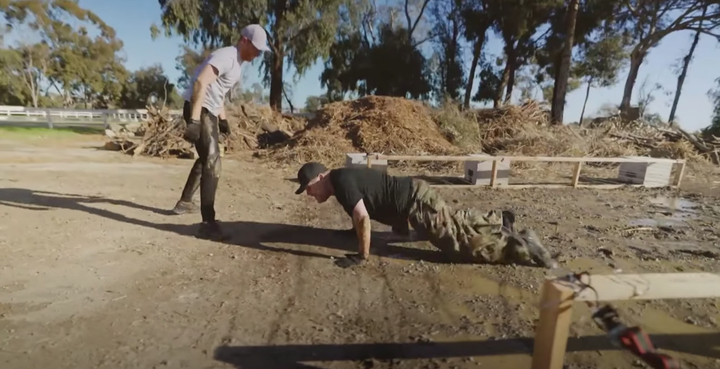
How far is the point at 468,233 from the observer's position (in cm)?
339

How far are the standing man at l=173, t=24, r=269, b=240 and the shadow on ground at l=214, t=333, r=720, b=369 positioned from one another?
1.91m

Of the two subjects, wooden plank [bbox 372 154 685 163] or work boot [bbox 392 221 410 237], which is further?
wooden plank [bbox 372 154 685 163]

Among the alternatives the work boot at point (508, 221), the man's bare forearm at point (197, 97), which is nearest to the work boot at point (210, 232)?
the man's bare forearm at point (197, 97)

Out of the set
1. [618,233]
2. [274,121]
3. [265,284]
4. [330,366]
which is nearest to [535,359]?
[330,366]

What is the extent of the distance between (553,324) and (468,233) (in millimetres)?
1847

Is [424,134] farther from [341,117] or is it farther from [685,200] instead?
[685,200]

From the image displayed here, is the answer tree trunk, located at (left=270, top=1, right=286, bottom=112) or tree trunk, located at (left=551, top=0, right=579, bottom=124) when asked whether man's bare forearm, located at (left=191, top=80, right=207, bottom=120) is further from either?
tree trunk, located at (left=270, top=1, right=286, bottom=112)

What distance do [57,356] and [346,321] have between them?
1.52m

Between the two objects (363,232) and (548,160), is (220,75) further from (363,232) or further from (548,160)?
(548,160)

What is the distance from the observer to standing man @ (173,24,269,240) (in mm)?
3631

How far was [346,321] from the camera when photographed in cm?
255

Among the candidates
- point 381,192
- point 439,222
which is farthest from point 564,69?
point 381,192

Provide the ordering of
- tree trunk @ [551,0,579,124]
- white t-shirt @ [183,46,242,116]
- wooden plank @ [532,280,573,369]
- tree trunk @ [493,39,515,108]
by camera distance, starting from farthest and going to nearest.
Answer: tree trunk @ [493,39,515,108] → tree trunk @ [551,0,579,124] → white t-shirt @ [183,46,242,116] → wooden plank @ [532,280,573,369]

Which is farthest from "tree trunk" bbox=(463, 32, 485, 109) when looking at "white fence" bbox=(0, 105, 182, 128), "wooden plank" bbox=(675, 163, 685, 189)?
"white fence" bbox=(0, 105, 182, 128)
